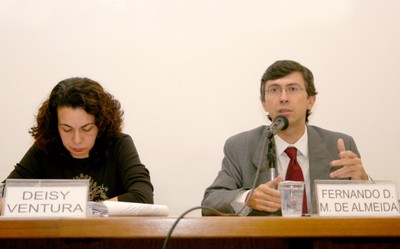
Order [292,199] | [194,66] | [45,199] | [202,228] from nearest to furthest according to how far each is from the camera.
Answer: [202,228], [45,199], [292,199], [194,66]

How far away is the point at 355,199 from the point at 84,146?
115cm

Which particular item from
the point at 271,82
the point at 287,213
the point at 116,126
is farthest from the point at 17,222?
the point at 271,82

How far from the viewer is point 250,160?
1902 mm

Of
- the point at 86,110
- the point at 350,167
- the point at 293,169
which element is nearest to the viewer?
the point at 350,167

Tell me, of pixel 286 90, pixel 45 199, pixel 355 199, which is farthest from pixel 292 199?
pixel 286 90

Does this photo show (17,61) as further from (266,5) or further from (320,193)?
(320,193)

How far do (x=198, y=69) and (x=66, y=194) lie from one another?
56.7 inches

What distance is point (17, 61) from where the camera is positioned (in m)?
2.45

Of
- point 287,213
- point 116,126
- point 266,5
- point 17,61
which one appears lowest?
point 287,213

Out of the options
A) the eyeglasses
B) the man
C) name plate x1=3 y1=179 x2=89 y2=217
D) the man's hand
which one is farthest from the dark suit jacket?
name plate x1=3 y1=179 x2=89 y2=217

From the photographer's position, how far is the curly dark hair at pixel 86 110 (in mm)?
1958

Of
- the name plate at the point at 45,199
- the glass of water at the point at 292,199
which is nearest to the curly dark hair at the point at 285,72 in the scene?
the glass of water at the point at 292,199

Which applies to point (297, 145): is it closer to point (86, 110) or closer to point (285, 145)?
point (285, 145)

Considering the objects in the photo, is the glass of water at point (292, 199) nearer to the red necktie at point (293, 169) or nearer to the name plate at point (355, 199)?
the name plate at point (355, 199)
